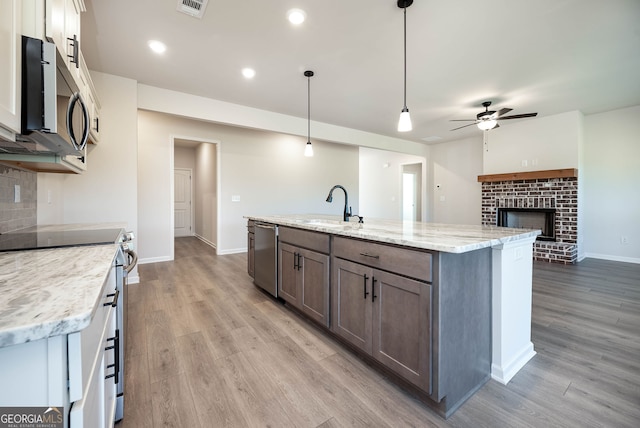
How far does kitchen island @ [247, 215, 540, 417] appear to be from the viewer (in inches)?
55.4

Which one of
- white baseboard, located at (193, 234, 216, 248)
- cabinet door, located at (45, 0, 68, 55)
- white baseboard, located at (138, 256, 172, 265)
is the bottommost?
white baseboard, located at (138, 256, 172, 265)

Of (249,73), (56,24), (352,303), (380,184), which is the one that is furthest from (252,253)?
(380,184)

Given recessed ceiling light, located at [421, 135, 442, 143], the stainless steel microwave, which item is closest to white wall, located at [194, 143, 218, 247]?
the stainless steel microwave

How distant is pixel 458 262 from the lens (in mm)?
1467

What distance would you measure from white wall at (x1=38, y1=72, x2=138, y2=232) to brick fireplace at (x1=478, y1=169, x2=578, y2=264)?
21.3 ft

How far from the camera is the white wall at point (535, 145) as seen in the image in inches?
197

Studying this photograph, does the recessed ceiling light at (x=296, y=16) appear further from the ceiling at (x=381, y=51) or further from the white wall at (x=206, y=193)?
the white wall at (x=206, y=193)

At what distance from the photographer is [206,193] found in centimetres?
687

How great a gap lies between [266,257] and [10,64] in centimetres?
241

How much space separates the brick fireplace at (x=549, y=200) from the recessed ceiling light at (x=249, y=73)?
16.9ft

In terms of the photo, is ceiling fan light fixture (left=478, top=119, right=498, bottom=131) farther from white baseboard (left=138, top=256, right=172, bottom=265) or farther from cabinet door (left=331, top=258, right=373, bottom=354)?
white baseboard (left=138, top=256, right=172, bottom=265)

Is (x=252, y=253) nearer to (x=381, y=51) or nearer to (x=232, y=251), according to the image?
(x=232, y=251)

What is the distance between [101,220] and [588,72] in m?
6.35

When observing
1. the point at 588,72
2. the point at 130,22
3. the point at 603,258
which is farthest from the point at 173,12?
the point at 603,258
